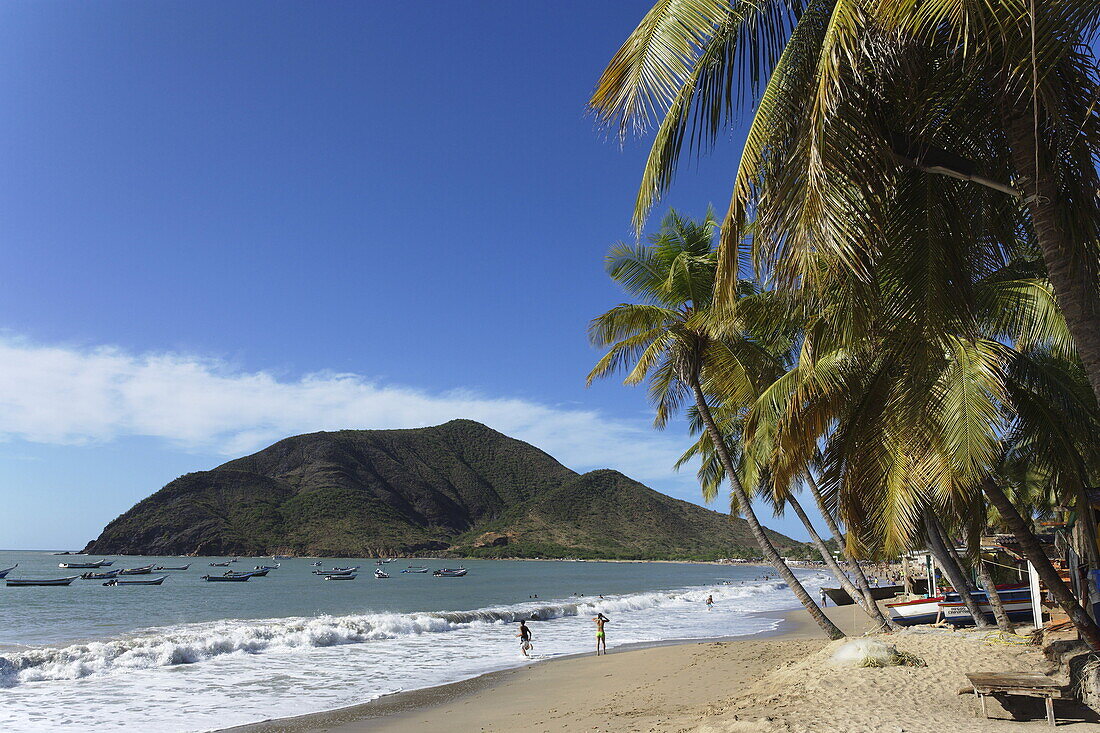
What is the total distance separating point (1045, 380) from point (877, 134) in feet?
17.0

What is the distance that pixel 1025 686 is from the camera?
6613mm

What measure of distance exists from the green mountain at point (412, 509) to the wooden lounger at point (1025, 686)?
110m

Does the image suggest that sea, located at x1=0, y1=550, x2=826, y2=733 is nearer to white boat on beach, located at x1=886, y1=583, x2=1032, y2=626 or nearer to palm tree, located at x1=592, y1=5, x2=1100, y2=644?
white boat on beach, located at x1=886, y1=583, x2=1032, y2=626

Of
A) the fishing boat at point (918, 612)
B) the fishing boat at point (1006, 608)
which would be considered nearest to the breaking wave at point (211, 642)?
the fishing boat at point (918, 612)

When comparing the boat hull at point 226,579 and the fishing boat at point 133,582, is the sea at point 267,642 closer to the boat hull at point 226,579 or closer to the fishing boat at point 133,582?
the fishing boat at point 133,582

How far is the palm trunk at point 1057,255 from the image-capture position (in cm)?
366

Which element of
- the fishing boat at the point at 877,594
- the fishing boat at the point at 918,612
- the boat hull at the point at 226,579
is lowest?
the boat hull at the point at 226,579

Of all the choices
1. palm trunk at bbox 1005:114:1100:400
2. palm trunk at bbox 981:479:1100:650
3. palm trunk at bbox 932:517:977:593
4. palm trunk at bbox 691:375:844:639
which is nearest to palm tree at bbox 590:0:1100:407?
palm trunk at bbox 1005:114:1100:400

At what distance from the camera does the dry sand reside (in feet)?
23.6

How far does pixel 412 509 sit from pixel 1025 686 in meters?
129

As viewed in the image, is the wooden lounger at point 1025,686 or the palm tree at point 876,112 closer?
the palm tree at point 876,112

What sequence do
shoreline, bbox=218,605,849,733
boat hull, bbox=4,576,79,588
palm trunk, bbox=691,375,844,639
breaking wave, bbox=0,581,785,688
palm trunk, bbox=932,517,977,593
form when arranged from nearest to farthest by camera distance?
shoreline, bbox=218,605,849,733 → palm trunk, bbox=691,375,844,639 → palm trunk, bbox=932,517,977,593 → breaking wave, bbox=0,581,785,688 → boat hull, bbox=4,576,79,588

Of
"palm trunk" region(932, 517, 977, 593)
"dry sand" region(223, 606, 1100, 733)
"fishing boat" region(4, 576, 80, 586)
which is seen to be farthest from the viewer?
"fishing boat" region(4, 576, 80, 586)

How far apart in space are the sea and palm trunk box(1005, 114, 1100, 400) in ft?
40.5
